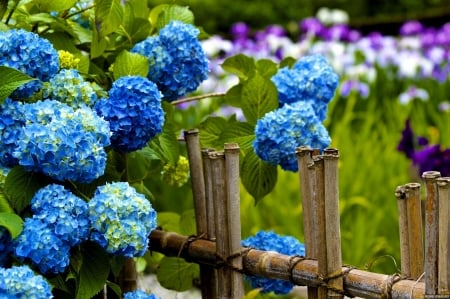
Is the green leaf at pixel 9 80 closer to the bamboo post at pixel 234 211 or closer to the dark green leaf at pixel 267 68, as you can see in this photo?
the bamboo post at pixel 234 211

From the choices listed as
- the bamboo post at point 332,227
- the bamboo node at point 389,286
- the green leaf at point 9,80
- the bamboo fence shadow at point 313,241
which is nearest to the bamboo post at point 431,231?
the bamboo fence shadow at point 313,241

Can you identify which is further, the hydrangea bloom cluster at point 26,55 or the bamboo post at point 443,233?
the hydrangea bloom cluster at point 26,55

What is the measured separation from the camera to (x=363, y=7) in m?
11.3

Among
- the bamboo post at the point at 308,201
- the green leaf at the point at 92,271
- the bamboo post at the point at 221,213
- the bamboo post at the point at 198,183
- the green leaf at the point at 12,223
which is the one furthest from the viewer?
the bamboo post at the point at 198,183

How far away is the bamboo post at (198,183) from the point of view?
1864mm

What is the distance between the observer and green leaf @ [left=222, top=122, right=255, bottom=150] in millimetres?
1893

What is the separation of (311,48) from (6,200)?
4.71 m

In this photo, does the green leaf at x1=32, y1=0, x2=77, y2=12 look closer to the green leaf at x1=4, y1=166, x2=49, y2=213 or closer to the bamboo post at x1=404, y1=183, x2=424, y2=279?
the green leaf at x1=4, y1=166, x2=49, y2=213

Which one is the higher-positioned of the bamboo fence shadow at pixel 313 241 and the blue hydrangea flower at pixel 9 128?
the blue hydrangea flower at pixel 9 128

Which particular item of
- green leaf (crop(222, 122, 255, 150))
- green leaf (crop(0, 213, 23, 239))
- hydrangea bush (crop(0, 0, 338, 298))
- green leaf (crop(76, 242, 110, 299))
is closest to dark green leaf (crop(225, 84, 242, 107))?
hydrangea bush (crop(0, 0, 338, 298))

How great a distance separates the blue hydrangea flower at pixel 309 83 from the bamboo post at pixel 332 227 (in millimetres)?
386

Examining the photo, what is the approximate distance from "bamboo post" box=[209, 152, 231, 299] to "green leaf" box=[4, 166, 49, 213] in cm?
37

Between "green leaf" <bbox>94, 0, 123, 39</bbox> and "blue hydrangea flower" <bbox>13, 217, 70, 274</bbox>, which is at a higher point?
"green leaf" <bbox>94, 0, 123, 39</bbox>

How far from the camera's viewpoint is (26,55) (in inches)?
62.4
